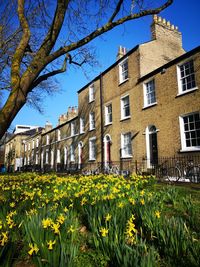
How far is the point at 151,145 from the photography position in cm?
1603

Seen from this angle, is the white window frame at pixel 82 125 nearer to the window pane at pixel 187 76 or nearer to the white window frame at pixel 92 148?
the white window frame at pixel 92 148

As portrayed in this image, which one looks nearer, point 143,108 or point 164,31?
point 143,108

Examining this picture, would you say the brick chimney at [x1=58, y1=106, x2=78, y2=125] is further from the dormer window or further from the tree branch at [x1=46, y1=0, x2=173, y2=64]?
the tree branch at [x1=46, y1=0, x2=173, y2=64]

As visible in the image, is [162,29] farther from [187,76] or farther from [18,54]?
[18,54]

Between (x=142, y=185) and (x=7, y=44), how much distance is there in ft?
30.0

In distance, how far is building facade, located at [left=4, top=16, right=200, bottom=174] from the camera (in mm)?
13617

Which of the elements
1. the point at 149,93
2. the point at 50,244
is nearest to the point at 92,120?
the point at 149,93

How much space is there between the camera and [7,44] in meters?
10.5

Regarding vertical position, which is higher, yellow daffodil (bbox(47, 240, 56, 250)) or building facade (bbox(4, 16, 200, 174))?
building facade (bbox(4, 16, 200, 174))

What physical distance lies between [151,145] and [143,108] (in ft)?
9.93

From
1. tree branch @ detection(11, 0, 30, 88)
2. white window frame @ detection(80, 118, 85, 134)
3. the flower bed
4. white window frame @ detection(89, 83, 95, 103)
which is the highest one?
white window frame @ detection(89, 83, 95, 103)

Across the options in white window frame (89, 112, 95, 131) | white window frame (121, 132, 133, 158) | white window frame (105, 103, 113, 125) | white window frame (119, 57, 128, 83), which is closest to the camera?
white window frame (121, 132, 133, 158)

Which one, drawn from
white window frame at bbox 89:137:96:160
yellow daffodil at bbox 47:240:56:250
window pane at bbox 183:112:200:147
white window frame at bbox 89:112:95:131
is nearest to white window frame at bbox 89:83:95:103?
white window frame at bbox 89:112:95:131

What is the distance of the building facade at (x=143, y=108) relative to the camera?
13.6 m
